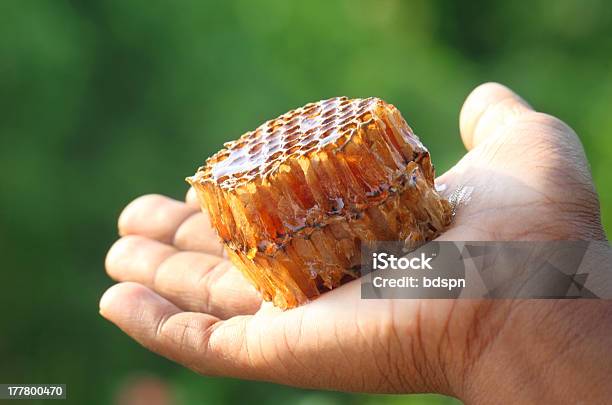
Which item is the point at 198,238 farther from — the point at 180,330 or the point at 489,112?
the point at 489,112

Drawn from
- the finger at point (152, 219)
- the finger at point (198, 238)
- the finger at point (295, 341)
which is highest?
the finger at point (152, 219)

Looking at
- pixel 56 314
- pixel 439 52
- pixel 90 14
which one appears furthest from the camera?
pixel 439 52

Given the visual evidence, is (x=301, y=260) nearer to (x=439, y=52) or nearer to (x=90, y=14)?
(x=90, y=14)

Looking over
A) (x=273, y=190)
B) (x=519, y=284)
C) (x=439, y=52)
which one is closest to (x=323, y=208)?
(x=273, y=190)

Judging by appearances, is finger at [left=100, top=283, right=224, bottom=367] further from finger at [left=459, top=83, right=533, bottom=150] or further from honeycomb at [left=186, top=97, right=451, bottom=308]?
finger at [left=459, top=83, right=533, bottom=150]

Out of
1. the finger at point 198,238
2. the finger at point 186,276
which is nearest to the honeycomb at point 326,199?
the finger at point 186,276

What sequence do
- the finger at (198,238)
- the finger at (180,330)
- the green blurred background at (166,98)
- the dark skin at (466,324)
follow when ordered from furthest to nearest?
the green blurred background at (166,98)
the finger at (198,238)
the finger at (180,330)
the dark skin at (466,324)

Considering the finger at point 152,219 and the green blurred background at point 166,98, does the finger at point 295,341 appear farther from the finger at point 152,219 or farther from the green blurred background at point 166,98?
the green blurred background at point 166,98
